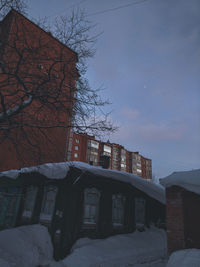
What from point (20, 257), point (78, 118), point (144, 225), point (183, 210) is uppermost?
point (78, 118)

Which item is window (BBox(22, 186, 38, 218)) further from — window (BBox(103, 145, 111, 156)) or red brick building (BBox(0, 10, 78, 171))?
window (BBox(103, 145, 111, 156))

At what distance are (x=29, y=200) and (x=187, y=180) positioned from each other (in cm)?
922

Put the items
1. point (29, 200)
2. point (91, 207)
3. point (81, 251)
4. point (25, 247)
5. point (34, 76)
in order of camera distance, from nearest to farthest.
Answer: point (34, 76) < point (25, 247) < point (81, 251) < point (91, 207) < point (29, 200)

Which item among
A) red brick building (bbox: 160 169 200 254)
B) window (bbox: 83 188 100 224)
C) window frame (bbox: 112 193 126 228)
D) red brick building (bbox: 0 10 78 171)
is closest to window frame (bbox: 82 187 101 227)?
window (bbox: 83 188 100 224)

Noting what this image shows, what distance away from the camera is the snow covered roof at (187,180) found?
16.3 feet

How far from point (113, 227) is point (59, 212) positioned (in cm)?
319

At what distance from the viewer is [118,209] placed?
10422 millimetres

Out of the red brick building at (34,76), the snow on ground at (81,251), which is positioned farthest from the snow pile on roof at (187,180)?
the red brick building at (34,76)

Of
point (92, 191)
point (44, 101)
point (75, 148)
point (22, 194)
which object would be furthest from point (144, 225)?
point (75, 148)

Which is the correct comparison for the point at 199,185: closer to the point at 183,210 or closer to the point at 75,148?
the point at 183,210

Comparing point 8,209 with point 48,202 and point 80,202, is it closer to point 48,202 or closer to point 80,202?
point 48,202

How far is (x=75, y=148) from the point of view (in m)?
51.7

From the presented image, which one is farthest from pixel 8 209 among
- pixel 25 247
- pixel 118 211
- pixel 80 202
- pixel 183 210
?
pixel 183 210

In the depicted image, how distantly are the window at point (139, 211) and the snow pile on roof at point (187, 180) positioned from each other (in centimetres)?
647
